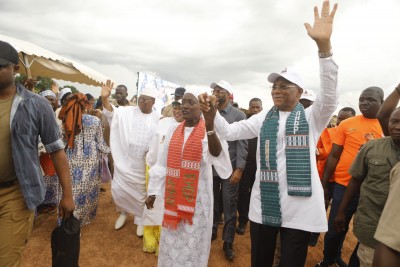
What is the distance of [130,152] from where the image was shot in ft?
14.7

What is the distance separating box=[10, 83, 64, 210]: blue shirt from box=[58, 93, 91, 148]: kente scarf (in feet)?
6.54

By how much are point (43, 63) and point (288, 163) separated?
7.13 m

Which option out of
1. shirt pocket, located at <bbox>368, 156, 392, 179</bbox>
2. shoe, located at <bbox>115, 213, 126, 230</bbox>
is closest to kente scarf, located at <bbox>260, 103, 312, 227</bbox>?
shirt pocket, located at <bbox>368, 156, 392, 179</bbox>

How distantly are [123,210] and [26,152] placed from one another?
9.29ft

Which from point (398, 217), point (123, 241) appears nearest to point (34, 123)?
point (398, 217)

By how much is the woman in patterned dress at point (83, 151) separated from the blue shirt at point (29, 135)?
6.62 feet

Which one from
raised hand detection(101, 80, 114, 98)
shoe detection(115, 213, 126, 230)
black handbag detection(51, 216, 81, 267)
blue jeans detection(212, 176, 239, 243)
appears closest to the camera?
black handbag detection(51, 216, 81, 267)

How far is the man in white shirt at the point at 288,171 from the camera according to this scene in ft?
7.38

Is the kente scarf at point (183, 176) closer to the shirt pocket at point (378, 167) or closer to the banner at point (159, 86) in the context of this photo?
the shirt pocket at point (378, 167)

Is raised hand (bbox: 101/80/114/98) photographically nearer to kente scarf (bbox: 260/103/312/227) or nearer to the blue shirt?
the blue shirt

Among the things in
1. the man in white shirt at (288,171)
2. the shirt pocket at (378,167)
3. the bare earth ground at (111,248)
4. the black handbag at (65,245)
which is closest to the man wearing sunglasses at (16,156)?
the black handbag at (65,245)

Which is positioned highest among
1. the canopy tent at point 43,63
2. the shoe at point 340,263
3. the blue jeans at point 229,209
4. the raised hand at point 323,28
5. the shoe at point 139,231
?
the canopy tent at point 43,63

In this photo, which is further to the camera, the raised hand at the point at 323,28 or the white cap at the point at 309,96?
the white cap at the point at 309,96

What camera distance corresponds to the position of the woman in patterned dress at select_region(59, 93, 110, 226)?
418 cm
